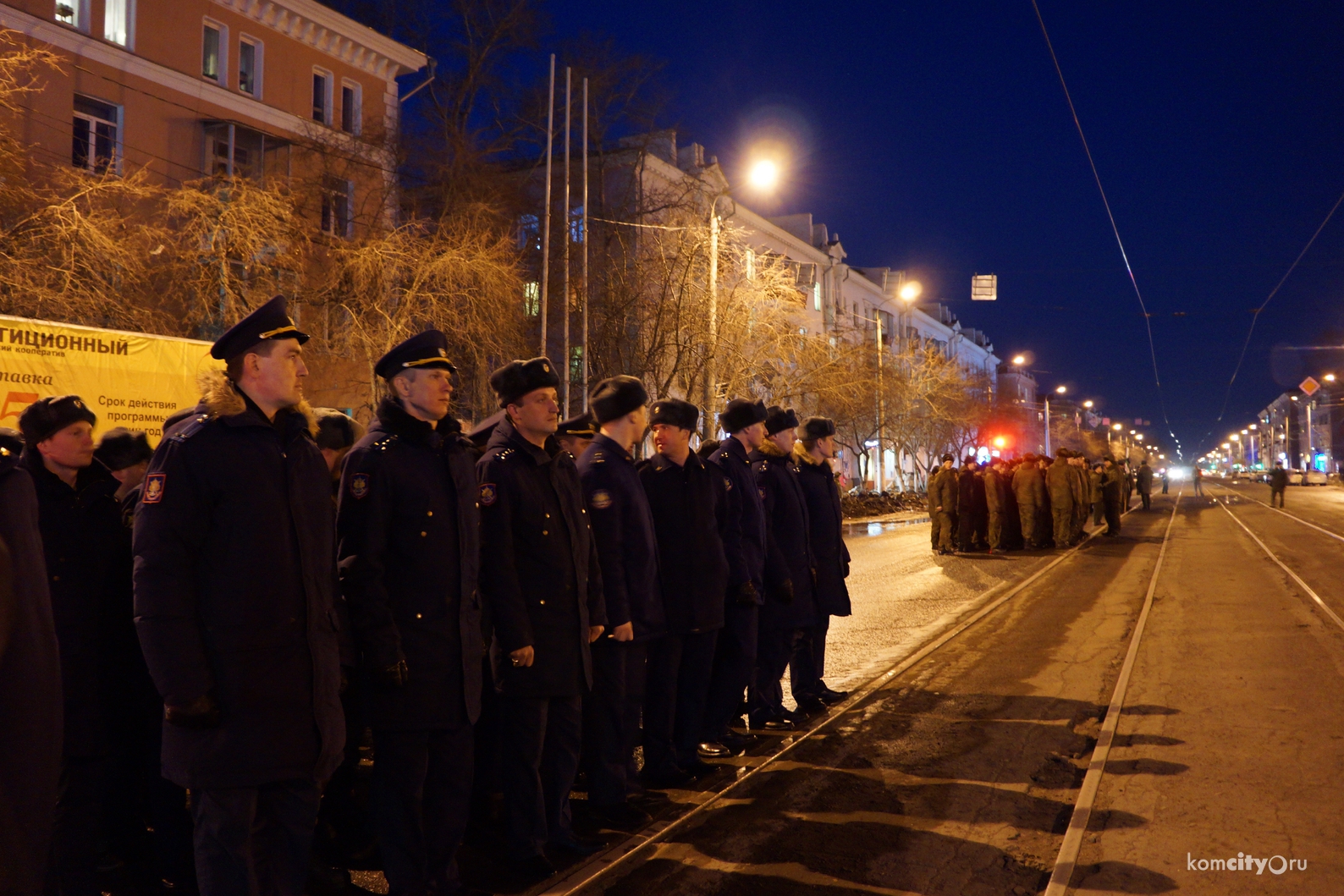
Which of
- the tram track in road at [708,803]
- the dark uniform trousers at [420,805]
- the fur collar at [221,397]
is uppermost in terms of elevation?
Answer: the fur collar at [221,397]

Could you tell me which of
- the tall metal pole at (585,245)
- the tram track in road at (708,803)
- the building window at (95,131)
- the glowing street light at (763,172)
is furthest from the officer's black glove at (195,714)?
the building window at (95,131)

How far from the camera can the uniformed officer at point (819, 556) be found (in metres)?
7.48

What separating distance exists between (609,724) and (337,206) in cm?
2297

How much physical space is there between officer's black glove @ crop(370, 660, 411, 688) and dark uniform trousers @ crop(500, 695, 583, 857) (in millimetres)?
831

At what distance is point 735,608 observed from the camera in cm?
636

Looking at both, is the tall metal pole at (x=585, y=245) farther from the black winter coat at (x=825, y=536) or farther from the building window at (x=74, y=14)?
the black winter coat at (x=825, y=536)

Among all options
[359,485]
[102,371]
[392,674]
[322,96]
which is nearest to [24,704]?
[392,674]

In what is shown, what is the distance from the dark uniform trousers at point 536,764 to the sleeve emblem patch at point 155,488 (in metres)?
1.83

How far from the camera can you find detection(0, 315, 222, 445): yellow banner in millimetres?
8180

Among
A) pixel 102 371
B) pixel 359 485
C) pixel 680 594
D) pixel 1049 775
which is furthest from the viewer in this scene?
pixel 102 371

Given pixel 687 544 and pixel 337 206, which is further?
pixel 337 206

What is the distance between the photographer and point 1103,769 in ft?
18.7

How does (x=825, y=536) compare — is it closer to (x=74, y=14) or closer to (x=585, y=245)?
(x=585, y=245)

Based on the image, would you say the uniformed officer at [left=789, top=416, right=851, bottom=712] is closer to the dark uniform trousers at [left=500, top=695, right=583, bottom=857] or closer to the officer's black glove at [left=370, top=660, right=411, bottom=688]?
the dark uniform trousers at [left=500, top=695, right=583, bottom=857]
